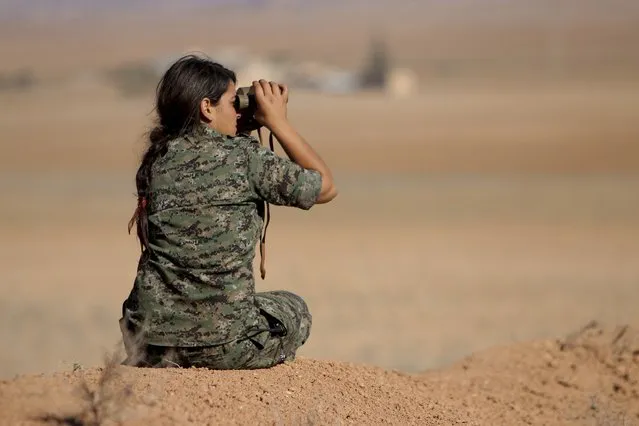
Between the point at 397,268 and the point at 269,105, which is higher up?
the point at 269,105

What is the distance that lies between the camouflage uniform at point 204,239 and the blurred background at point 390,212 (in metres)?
Result: 5.34

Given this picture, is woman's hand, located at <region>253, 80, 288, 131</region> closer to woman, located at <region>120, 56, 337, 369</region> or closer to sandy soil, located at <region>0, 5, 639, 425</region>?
woman, located at <region>120, 56, 337, 369</region>

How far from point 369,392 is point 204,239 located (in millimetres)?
1147

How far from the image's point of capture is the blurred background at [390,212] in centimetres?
1470

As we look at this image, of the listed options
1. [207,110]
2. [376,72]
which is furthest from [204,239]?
[376,72]

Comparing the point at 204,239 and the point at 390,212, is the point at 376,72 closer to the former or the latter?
the point at 390,212

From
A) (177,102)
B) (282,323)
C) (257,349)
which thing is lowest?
(257,349)

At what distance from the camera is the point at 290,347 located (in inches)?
215

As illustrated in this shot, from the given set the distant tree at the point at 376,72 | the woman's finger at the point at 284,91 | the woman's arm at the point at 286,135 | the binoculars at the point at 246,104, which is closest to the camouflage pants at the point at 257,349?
the woman's arm at the point at 286,135

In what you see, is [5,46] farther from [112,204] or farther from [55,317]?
[55,317]

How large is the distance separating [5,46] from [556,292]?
102 metres

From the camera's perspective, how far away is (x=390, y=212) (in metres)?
24.8

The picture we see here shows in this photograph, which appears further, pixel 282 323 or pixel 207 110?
pixel 282 323

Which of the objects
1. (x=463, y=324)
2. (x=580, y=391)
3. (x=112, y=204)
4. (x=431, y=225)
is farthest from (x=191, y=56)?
(x=112, y=204)
